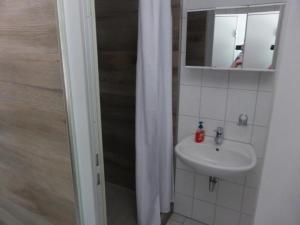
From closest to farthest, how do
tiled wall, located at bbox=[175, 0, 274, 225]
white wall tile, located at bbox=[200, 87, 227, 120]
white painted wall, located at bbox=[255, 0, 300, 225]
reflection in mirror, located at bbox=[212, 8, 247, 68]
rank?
white painted wall, located at bbox=[255, 0, 300, 225] < reflection in mirror, located at bbox=[212, 8, 247, 68] < tiled wall, located at bbox=[175, 0, 274, 225] < white wall tile, located at bbox=[200, 87, 227, 120]

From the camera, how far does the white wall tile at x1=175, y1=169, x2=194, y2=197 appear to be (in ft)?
6.45

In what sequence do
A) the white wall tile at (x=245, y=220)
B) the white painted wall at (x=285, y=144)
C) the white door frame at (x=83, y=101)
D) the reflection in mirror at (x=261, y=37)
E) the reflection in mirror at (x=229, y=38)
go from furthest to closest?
the white wall tile at (x=245, y=220) < the reflection in mirror at (x=229, y=38) < the reflection in mirror at (x=261, y=37) < the white door frame at (x=83, y=101) < the white painted wall at (x=285, y=144)

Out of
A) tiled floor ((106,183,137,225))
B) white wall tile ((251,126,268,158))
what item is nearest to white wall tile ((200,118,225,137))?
white wall tile ((251,126,268,158))

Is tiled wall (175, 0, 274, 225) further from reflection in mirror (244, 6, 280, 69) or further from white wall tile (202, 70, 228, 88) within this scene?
reflection in mirror (244, 6, 280, 69)

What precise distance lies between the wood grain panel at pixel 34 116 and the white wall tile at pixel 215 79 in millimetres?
1123

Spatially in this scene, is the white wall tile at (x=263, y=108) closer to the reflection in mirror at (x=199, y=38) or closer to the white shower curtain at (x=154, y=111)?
the reflection in mirror at (x=199, y=38)

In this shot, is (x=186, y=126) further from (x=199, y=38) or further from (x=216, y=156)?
(x=199, y=38)

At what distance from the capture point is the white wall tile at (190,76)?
1713 mm

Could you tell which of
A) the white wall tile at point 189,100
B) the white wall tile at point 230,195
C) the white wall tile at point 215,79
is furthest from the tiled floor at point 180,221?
the white wall tile at point 215,79

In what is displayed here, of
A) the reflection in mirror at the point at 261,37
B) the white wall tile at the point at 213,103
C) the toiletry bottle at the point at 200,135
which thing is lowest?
the toiletry bottle at the point at 200,135

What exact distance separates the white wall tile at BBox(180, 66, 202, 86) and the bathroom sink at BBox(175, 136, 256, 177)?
0.45 metres

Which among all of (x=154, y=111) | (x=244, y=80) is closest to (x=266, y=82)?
(x=244, y=80)

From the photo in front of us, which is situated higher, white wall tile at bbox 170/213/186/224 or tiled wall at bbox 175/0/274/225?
tiled wall at bbox 175/0/274/225

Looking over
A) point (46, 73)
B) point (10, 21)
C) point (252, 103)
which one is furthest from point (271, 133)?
point (252, 103)
